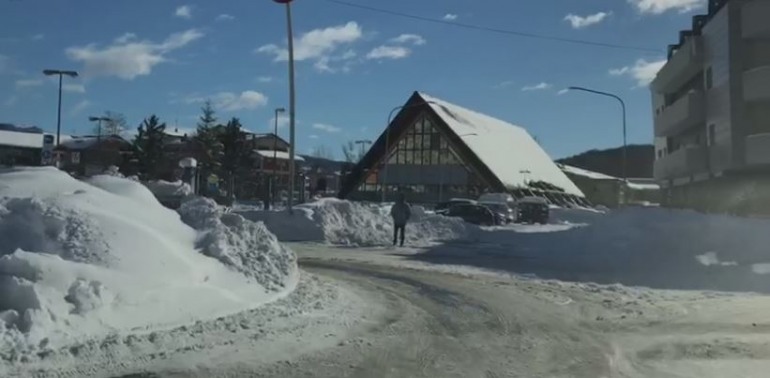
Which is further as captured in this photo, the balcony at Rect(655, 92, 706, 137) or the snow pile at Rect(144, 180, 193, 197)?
the balcony at Rect(655, 92, 706, 137)

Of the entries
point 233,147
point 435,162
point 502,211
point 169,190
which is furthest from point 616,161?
point 169,190

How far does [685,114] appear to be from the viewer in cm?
5131

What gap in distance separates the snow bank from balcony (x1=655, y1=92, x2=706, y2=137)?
Answer: 4256 centimetres

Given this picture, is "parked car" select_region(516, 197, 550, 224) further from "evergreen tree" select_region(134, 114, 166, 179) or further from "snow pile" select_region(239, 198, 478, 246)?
"evergreen tree" select_region(134, 114, 166, 179)

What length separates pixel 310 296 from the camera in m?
12.1

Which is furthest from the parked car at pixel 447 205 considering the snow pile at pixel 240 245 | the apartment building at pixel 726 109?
the snow pile at pixel 240 245

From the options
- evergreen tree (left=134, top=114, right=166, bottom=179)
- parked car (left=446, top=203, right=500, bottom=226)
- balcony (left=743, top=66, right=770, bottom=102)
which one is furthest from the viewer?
evergreen tree (left=134, top=114, right=166, bottom=179)

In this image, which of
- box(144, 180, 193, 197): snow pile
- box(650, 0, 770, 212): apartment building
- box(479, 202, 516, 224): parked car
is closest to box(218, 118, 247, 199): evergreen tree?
box(479, 202, 516, 224): parked car

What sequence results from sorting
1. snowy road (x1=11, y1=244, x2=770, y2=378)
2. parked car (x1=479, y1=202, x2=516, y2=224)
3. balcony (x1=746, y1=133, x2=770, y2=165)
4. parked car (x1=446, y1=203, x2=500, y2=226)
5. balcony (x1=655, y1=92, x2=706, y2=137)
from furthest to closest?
balcony (x1=655, y1=92, x2=706, y2=137) → parked car (x1=479, y1=202, x2=516, y2=224) → parked car (x1=446, y1=203, x2=500, y2=226) → balcony (x1=746, y1=133, x2=770, y2=165) → snowy road (x1=11, y1=244, x2=770, y2=378)

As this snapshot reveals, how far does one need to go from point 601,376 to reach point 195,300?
16.0ft

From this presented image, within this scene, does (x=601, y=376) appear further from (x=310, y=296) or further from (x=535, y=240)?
(x=535, y=240)

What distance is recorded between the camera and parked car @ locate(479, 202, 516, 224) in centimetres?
4935

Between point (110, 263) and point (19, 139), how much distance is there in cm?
9996

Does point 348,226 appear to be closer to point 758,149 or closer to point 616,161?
point 758,149
